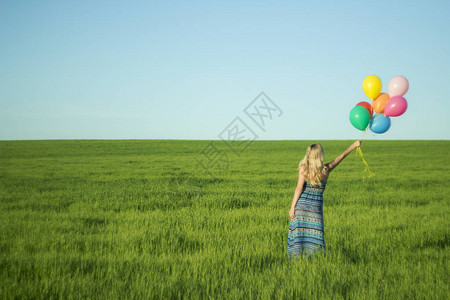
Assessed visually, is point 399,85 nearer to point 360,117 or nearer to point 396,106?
point 396,106

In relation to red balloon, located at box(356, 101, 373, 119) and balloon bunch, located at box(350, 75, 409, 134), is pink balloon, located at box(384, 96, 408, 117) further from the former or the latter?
red balloon, located at box(356, 101, 373, 119)

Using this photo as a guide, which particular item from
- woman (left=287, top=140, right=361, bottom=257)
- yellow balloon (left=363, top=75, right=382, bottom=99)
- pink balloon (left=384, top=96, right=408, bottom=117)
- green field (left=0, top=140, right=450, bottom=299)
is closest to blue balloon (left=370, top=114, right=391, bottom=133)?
pink balloon (left=384, top=96, right=408, bottom=117)

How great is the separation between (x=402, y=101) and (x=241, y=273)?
392cm

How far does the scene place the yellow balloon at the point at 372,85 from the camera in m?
5.63

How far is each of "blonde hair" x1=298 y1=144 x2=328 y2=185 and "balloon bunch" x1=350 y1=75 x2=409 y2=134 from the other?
5.71 feet

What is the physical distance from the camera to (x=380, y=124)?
550 centimetres

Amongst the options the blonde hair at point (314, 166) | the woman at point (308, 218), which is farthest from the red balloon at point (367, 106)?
the blonde hair at point (314, 166)

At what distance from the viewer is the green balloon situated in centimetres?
552

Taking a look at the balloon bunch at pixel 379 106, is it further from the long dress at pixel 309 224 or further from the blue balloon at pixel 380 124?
the long dress at pixel 309 224

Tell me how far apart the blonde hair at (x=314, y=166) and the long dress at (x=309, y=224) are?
148 mm

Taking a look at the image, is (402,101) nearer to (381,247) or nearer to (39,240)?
(381,247)

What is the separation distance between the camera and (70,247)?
503cm

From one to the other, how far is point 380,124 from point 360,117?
36cm

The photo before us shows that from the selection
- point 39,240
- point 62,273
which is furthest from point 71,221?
point 62,273
